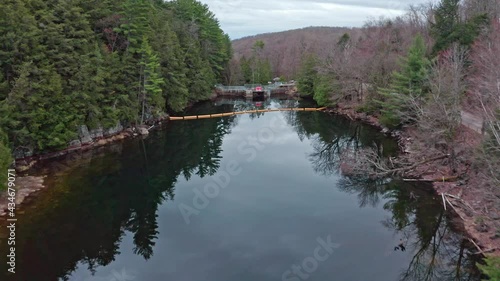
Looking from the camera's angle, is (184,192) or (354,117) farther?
(354,117)

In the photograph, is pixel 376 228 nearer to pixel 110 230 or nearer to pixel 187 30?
pixel 110 230

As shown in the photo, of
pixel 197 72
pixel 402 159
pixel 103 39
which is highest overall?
pixel 103 39

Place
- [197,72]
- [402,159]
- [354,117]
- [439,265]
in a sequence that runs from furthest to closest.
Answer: [197,72], [354,117], [402,159], [439,265]

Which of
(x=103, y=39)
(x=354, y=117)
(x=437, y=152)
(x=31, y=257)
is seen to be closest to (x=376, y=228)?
(x=437, y=152)

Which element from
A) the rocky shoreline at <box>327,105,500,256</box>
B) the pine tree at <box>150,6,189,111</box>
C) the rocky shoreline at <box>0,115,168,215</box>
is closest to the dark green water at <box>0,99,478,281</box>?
the rocky shoreline at <box>327,105,500,256</box>

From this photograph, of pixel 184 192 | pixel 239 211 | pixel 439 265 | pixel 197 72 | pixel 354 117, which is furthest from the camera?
pixel 197 72
